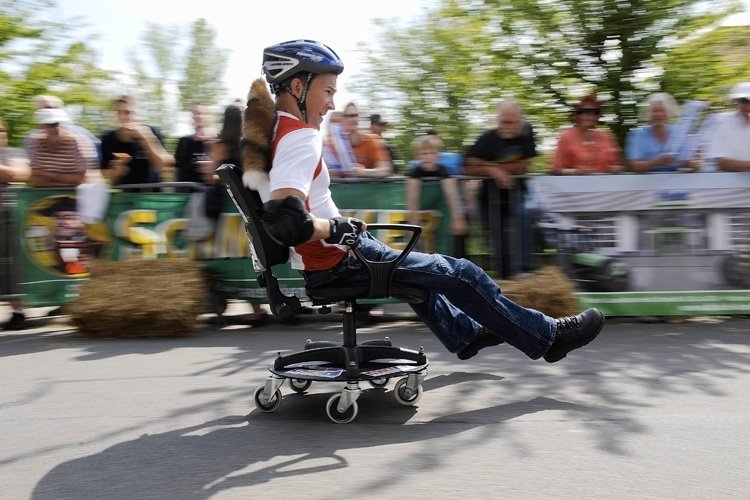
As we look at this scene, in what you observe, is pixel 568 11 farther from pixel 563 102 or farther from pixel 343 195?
pixel 343 195

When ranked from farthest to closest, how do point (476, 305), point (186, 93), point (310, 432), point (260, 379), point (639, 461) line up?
Answer: point (186, 93)
point (260, 379)
point (476, 305)
point (310, 432)
point (639, 461)

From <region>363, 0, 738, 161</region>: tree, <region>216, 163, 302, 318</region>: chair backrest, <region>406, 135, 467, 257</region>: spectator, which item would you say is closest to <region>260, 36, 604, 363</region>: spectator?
<region>216, 163, 302, 318</region>: chair backrest

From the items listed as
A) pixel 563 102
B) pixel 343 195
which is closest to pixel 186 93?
pixel 563 102

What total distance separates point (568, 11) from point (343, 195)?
5253mm

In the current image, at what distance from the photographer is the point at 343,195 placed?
8.63 meters

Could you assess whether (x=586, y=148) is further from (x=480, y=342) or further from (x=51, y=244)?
(x=51, y=244)

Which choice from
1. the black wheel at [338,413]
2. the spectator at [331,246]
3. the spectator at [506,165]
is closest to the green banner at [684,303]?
the spectator at [506,165]

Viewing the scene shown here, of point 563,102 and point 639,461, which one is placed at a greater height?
point 563,102

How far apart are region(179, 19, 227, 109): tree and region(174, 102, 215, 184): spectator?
34.1 m

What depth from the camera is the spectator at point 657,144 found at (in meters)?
8.64

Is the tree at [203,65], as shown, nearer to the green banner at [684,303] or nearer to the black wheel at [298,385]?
the green banner at [684,303]

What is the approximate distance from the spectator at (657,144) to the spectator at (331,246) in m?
3.75

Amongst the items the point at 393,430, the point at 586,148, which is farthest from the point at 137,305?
the point at 586,148

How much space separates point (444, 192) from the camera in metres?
8.55
